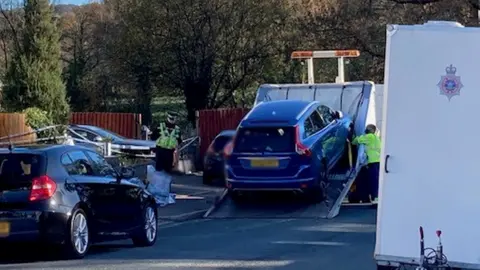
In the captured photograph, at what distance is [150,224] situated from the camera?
15656 mm

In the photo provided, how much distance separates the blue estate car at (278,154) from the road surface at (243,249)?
870 millimetres

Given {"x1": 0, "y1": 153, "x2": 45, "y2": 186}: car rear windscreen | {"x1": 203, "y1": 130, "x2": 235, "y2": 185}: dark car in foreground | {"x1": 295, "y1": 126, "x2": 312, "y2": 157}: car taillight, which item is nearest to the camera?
{"x1": 0, "y1": 153, "x2": 45, "y2": 186}: car rear windscreen

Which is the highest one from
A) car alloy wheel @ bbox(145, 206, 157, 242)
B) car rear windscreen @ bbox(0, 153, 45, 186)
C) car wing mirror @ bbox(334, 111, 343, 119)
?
car wing mirror @ bbox(334, 111, 343, 119)

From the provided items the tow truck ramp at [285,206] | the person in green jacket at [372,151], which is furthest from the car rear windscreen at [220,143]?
the person in green jacket at [372,151]

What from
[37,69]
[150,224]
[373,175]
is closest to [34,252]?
[150,224]

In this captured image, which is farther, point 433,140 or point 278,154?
point 278,154

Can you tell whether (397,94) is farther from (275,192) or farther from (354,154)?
(354,154)

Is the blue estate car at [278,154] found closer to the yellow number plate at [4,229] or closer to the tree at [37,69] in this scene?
the yellow number plate at [4,229]

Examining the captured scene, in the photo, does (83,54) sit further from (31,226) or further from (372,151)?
(31,226)

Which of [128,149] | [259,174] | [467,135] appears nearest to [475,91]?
[467,135]

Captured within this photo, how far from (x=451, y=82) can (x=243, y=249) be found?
6243mm

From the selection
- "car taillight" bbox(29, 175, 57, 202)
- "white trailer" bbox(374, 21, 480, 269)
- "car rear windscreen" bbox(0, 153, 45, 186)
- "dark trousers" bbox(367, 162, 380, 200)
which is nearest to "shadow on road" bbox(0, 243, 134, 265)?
"car taillight" bbox(29, 175, 57, 202)

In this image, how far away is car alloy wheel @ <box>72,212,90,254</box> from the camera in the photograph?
44.1 ft

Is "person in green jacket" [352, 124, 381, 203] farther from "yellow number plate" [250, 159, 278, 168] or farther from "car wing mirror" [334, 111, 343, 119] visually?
"yellow number plate" [250, 159, 278, 168]
